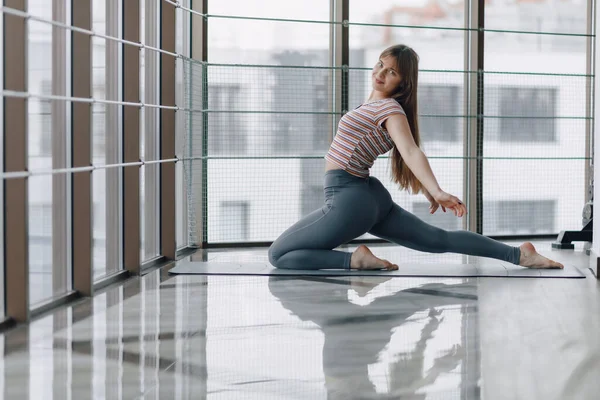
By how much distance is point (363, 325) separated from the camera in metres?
2.98

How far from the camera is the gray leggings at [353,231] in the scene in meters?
4.14

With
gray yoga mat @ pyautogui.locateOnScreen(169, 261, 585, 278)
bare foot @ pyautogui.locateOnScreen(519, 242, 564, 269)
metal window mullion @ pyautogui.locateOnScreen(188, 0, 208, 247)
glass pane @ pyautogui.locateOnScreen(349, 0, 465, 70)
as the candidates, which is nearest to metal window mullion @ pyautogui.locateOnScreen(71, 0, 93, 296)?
gray yoga mat @ pyautogui.locateOnScreen(169, 261, 585, 278)

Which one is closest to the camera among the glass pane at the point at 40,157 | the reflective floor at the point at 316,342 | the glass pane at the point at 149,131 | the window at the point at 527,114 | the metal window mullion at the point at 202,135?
the reflective floor at the point at 316,342

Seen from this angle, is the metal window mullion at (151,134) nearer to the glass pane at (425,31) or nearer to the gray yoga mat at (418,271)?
the gray yoga mat at (418,271)

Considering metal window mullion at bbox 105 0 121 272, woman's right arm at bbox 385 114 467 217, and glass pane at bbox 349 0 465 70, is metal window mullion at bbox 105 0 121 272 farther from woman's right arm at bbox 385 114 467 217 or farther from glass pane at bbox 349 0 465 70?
glass pane at bbox 349 0 465 70

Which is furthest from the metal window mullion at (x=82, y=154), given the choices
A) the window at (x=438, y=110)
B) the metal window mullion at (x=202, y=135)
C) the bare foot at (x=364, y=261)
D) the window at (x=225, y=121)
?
the window at (x=438, y=110)

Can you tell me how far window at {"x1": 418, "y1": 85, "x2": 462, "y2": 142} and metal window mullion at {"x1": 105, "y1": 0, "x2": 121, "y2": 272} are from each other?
2.11 m

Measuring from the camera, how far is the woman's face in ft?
13.9

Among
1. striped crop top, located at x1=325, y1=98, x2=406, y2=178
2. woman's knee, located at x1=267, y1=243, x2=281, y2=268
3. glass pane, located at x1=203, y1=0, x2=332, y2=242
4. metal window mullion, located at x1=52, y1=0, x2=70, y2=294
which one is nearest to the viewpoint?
metal window mullion, located at x1=52, y1=0, x2=70, y2=294

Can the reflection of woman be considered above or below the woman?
below

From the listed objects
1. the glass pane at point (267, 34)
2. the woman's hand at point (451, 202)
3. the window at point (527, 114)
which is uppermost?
the glass pane at point (267, 34)

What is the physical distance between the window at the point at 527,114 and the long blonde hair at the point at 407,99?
63.7 inches

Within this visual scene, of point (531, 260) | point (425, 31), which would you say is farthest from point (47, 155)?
point (425, 31)

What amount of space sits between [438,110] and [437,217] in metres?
0.64
